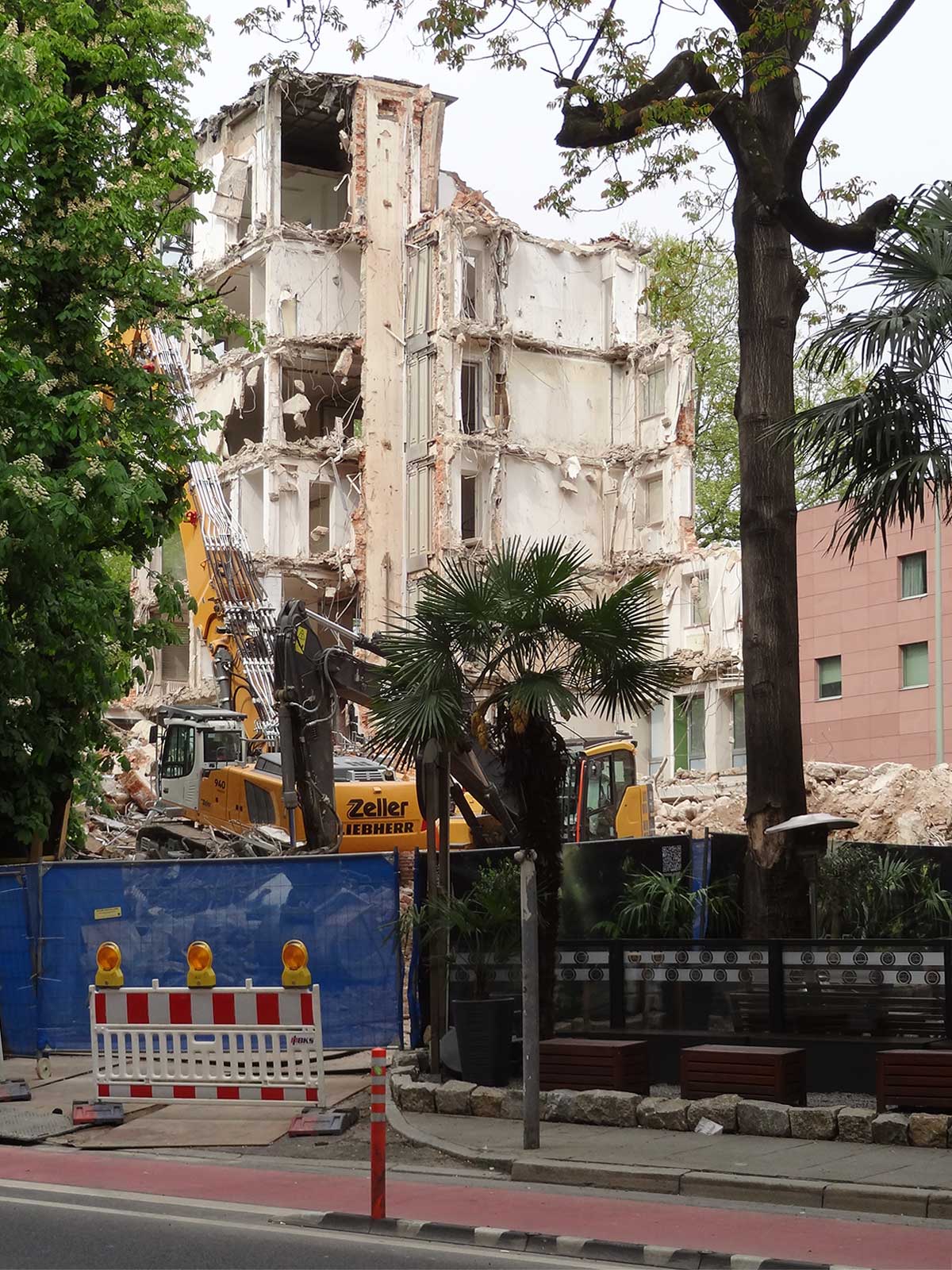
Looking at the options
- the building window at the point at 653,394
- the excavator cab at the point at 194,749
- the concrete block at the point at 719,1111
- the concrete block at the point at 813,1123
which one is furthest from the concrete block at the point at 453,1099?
the building window at the point at 653,394

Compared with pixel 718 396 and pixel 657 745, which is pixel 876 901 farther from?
pixel 718 396

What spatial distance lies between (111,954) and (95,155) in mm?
10514

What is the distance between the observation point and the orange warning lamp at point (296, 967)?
1331 centimetres

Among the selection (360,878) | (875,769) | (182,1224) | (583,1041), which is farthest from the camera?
(875,769)

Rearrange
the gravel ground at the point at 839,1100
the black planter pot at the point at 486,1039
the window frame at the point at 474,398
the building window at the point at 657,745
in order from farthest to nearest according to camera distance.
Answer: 1. the window frame at the point at 474,398
2. the building window at the point at 657,745
3. the black planter pot at the point at 486,1039
4. the gravel ground at the point at 839,1100

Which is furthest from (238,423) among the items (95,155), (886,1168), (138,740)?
(886,1168)

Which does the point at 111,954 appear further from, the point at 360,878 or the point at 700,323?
the point at 700,323

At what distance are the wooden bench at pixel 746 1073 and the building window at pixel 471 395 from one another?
42397 millimetres

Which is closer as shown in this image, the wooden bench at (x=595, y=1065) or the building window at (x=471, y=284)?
the wooden bench at (x=595, y=1065)

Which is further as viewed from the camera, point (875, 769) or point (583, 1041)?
point (875, 769)

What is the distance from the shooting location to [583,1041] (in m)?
13.3

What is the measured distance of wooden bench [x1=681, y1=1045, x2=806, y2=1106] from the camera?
12.0 meters

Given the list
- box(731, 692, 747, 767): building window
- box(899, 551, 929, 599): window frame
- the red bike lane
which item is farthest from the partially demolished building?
the red bike lane

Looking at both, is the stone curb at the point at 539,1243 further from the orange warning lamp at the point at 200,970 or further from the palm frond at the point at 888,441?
the palm frond at the point at 888,441
